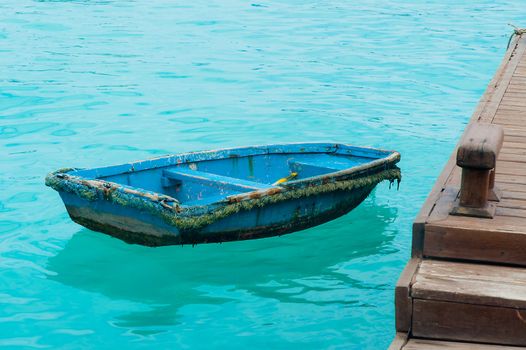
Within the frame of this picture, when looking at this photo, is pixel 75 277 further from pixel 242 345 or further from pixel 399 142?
pixel 399 142

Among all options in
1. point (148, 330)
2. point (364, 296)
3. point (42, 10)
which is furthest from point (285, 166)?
point (42, 10)

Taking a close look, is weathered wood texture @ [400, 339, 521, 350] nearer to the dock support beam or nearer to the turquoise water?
the dock support beam

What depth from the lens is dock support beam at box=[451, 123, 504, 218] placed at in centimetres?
402

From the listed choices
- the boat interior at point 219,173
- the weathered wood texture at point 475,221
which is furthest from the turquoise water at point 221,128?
the weathered wood texture at point 475,221

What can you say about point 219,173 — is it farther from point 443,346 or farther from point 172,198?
point 443,346

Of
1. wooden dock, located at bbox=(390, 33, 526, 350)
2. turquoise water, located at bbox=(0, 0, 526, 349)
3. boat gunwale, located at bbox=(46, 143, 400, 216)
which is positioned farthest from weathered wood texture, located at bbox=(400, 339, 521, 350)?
boat gunwale, located at bbox=(46, 143, 400, 216)

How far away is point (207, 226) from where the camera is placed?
655 centimetres

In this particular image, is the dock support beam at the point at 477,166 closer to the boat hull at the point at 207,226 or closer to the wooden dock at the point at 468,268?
the wooden dock at the point at 468,268

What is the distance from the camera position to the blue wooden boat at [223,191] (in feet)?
21.2

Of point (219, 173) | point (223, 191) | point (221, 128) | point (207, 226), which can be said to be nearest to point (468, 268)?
point (207, 226)

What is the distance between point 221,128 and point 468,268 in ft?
26.3

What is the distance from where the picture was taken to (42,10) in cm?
2225

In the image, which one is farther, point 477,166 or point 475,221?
point 475,221

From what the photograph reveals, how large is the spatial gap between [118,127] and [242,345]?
6.68 metres
